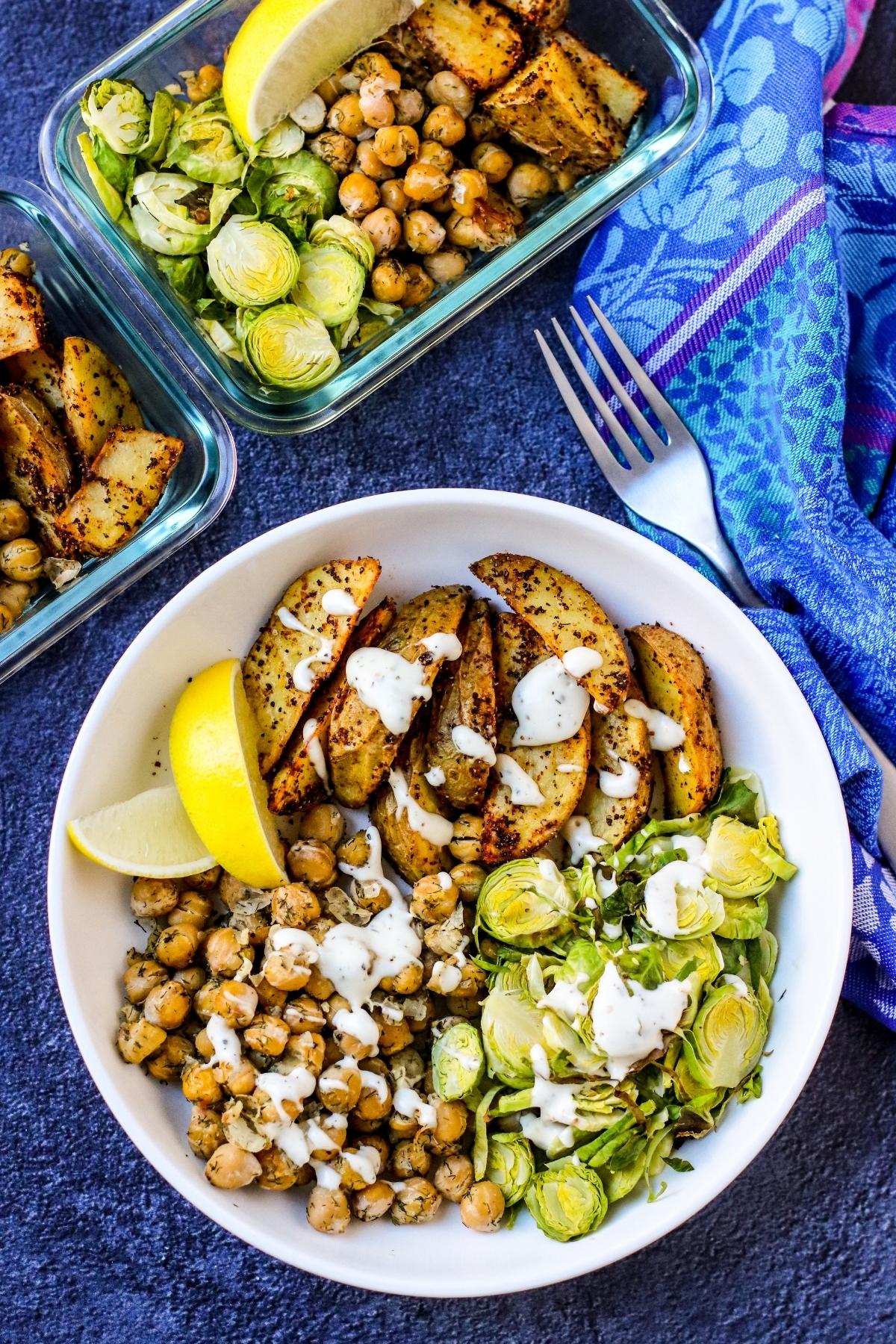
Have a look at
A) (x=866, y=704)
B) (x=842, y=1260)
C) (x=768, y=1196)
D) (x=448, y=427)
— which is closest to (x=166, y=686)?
(x=448, y=427)

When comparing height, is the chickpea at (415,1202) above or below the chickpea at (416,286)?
below

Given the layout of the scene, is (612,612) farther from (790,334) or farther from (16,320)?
(16,320)

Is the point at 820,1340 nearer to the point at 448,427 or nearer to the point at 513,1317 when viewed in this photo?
the point at 513,1317

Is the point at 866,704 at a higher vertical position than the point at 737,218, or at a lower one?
lower

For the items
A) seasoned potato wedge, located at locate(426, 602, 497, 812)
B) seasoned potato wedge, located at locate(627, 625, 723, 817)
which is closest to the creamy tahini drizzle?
seasoned potato wedge, located at locate(627, 625, 723, 817)

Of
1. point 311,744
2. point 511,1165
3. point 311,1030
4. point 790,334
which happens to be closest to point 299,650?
point 311,744

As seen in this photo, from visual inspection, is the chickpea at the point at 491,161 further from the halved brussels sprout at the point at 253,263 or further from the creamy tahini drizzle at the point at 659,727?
the creamy tahini drizzle at the point at 659,727

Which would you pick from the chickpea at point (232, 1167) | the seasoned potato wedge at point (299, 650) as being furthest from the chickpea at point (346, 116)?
the chickpea at point (232, 1167)
